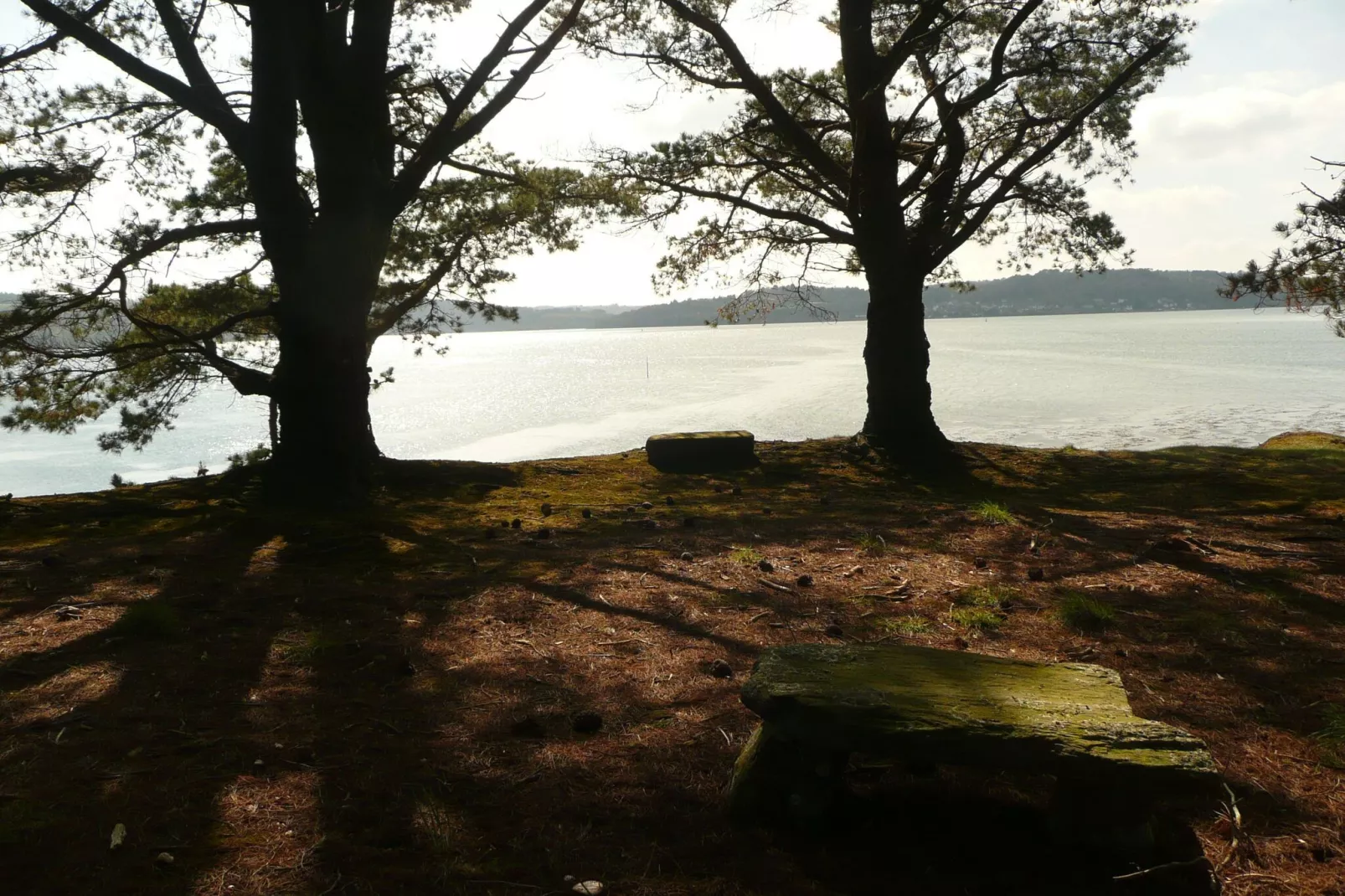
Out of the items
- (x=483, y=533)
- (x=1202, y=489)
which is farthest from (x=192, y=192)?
(x=1202, y=489)

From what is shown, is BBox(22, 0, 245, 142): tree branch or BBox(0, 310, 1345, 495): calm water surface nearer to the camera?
BBox(22, 0, 245, 142): tree branch

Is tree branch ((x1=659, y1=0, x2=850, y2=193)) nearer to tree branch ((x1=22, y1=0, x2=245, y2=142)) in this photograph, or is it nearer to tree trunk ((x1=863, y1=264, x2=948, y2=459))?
tree trunk ((x1=863, y1=264, x2=948, y2=459))

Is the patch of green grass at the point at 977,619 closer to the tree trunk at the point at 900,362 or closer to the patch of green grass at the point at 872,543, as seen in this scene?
the patch of green grass at the point at 872,543

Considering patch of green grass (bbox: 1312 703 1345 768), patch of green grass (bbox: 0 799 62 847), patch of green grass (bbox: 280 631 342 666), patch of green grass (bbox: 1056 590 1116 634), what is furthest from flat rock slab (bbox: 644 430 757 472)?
patch of green grass (bbox: 0 799 62 847)

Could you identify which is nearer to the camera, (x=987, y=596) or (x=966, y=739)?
(x=966, y=739)

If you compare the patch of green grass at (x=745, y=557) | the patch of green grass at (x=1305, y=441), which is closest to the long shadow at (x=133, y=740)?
the patch of green grass at (x=745, y=557)

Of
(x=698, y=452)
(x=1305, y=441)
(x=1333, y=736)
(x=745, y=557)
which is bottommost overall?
(x=1305, y=441)

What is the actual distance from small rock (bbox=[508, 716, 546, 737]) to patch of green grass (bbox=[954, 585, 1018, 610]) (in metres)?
3.36

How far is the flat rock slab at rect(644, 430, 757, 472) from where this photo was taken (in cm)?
1277

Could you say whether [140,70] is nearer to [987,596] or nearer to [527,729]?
[527,729]

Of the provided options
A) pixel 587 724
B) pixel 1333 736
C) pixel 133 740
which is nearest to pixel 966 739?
pixel 587 724

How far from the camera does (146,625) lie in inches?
210

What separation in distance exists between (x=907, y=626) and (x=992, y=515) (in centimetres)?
A: 400

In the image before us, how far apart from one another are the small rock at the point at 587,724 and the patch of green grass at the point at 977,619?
2.69 metres
